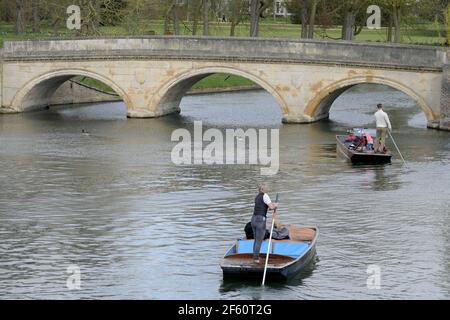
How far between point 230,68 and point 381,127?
13397 mm

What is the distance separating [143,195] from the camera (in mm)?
37156

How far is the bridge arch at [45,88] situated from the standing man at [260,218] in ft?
100

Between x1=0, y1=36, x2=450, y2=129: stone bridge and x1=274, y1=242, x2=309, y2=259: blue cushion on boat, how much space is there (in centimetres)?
2448

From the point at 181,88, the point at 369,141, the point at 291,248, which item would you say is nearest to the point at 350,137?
the point at 369,141

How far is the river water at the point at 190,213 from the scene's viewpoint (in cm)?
2683

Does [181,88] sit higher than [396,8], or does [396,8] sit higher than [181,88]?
[396,8]

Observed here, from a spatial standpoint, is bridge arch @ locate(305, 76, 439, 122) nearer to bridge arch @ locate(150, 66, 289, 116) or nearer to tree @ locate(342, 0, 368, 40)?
bridge arch @ locate(150, 66, 289, 116)

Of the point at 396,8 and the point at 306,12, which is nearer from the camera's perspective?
the point at 396,8

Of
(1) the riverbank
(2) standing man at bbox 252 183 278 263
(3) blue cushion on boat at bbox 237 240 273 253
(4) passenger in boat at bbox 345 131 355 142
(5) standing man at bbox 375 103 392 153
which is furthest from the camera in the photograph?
(1) the riverbank

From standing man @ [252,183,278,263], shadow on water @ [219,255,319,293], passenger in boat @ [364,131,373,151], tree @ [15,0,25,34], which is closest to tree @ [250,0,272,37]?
tree @ [15,0,25,34]

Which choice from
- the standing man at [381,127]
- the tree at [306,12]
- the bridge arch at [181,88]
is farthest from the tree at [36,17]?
the standing man at [381,127]

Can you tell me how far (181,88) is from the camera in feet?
194

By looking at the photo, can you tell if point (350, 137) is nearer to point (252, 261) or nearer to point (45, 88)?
point (252, 261)

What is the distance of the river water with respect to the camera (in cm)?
2683
